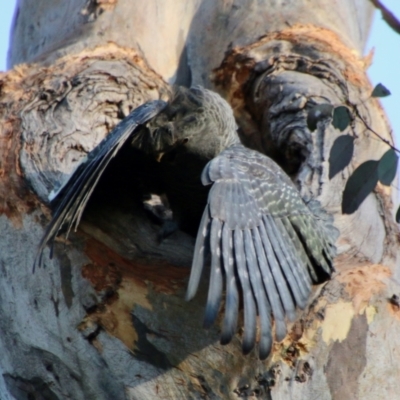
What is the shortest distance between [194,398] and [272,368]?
11.2 inches

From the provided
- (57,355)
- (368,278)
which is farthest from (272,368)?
(57,355)

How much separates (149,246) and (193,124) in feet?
2.04

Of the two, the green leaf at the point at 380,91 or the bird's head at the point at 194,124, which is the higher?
the green leaf at the point at 380,91

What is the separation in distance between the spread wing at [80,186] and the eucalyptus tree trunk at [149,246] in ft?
0.56

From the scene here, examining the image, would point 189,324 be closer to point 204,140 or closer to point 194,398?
point 194,398

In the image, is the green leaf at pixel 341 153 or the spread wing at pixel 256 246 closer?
the spread wing at pixel 256 246

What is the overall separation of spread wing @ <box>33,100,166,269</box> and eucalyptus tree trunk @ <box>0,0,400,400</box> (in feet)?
0.56

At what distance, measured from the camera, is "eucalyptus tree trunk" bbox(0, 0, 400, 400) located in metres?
2.75

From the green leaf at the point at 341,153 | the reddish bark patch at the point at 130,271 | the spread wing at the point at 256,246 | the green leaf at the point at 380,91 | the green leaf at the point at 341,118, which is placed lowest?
the reddish bark patch at the point at 130,271

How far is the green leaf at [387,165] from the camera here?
6.95ft

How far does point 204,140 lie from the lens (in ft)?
11.0

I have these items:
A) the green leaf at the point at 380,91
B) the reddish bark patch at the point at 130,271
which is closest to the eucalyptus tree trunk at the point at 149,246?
the reddish bark patch at the point at 130,271

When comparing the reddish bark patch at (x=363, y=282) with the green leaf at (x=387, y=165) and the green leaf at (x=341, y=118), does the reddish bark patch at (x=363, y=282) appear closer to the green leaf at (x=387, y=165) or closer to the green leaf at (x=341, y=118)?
the green leaf at (x=341, y=118)

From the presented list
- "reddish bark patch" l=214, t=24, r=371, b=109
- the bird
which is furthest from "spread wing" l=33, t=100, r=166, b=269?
"reddish bark patch" l=214, t=24, r=371, b=109
